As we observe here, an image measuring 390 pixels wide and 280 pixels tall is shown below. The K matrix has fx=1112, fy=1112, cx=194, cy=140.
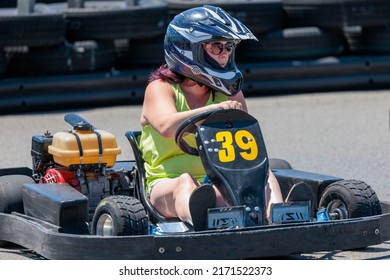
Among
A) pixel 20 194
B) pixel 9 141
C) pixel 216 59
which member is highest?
pixel 216 59

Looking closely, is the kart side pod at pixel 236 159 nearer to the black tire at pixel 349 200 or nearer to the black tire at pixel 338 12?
the black tire at pixel 349 200

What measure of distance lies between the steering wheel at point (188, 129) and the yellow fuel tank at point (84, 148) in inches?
19.0

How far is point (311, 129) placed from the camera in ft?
30.2

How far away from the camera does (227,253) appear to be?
15.6 feet

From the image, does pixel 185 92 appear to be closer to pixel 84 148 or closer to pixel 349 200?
pixel 84 148

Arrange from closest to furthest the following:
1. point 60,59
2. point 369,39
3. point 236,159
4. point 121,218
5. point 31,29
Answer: point 121,218 → point 236,159 → point 31,29 → point 60,59 → point 369,39

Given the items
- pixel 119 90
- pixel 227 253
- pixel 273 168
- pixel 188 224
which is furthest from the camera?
pixel 119 90

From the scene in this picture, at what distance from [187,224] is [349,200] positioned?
0.82 meters

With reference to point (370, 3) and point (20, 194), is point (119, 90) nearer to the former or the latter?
point (370, 3)

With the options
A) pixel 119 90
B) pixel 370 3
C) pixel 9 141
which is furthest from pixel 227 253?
pixel 370 3

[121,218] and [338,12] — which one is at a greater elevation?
[338,12]

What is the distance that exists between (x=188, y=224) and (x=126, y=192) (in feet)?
2.42

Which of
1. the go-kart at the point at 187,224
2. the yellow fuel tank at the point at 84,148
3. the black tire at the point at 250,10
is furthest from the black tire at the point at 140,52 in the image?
the yellow fuel tank at the point at 84,148

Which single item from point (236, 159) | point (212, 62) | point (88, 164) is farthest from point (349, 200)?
point (88, 164)
